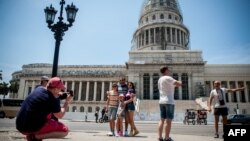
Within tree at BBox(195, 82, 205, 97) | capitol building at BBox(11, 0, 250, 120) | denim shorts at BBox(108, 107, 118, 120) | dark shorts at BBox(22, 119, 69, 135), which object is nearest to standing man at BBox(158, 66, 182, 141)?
denim shorts at BBox(108, 107, 118, 120)

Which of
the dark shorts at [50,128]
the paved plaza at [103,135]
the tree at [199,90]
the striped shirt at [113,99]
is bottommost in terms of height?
the paved plaza at [103,135]

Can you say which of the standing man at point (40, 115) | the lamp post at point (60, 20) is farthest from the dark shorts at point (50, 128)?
the lamp post at point (60, 20)

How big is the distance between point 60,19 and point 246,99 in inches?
2106

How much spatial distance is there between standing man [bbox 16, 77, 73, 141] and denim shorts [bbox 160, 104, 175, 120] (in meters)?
3.19

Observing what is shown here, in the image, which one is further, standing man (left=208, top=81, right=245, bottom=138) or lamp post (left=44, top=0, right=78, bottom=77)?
lamp post (left=44, top=0, right=78, bottom=77)

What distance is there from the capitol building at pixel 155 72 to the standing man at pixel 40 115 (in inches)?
1243

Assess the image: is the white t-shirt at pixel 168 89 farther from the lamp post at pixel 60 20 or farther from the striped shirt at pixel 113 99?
the lamp post at pixel 60 20

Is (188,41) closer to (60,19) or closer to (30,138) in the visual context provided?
(60,19)

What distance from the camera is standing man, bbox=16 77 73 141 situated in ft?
12.4

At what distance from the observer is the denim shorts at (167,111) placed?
20.9 ft

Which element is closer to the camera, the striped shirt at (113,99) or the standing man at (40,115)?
the standing man at (40,115)

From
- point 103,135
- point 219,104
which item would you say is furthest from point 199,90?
point 103,135

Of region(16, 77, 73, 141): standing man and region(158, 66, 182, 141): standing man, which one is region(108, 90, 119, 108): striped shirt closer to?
region(158, 66, 182, 141): standing man

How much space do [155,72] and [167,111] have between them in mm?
45702
